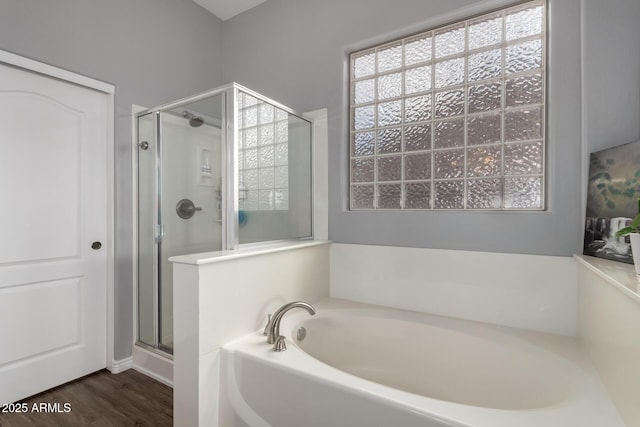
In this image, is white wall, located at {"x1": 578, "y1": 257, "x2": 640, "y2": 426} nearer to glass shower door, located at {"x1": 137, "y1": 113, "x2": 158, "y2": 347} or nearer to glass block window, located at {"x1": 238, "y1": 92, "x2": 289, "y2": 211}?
glass block window, located at {"x1": 238, "y1": 92, "x2": 289, "y2": 211}

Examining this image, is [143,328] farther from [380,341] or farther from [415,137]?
[415,137]

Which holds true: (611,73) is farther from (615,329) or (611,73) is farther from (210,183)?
(210,183)

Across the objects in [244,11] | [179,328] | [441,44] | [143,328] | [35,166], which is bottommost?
[143,328]

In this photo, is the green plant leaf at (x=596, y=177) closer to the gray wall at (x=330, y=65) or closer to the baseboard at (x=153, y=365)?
the gray wall at (x=330, y=65)

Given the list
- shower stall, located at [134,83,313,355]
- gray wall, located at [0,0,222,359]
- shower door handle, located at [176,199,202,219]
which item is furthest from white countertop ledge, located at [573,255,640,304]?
gray wall, located at [0,0,222,359]

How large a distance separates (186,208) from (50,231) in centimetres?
80

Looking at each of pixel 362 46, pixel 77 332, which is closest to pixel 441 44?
pixel 362 46

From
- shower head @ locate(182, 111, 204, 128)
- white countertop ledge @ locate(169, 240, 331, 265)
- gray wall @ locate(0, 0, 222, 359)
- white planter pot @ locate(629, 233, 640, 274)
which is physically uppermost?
gray wall @ locate(0, 0, 222, 359)

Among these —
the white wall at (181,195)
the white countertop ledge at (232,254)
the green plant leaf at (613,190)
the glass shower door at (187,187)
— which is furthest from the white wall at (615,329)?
the white wall at (181,195)

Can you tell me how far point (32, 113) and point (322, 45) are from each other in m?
1.88

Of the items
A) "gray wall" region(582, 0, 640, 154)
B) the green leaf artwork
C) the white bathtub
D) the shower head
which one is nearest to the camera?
the white bathtub

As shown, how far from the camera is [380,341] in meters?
1.75

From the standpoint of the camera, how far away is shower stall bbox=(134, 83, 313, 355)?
1676 millimetres

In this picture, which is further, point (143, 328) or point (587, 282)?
point (143, 328)
